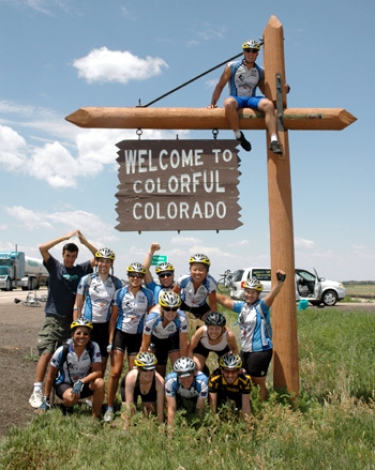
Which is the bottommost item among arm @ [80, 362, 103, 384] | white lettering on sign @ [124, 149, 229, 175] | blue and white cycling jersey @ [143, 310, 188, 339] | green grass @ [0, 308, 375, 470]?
green grass @ [0, 308, 375, 470]

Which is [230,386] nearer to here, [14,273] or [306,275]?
[306,275]

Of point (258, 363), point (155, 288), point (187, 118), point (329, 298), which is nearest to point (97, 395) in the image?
point (155, 288)

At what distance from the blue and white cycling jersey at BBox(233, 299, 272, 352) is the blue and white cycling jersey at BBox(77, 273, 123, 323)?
152 centimetres

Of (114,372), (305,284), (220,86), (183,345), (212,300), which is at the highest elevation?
(220,86)

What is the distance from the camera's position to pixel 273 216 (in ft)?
20.4

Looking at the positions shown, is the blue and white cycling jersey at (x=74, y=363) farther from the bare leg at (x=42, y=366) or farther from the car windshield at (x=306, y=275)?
the car windshield at (x=306, y=275)

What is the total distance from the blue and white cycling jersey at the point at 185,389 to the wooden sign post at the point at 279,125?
3.40 ft

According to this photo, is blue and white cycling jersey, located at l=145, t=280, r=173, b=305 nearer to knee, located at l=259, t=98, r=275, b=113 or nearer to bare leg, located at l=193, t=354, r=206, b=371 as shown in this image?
bare leg, located at l=193, t=354, r=206, b=371

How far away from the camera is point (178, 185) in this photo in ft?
20.2

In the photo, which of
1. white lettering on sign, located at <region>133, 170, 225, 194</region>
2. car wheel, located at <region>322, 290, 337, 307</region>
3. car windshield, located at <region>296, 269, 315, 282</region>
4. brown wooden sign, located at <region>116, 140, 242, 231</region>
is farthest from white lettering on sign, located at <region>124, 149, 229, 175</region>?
car wheel, located at <region>322, 290, 337, 307</region>

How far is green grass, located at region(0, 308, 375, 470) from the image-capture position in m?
4.49

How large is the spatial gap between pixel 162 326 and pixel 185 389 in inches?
30.0

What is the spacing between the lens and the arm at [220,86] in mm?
6246

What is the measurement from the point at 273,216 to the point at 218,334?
154 cm
